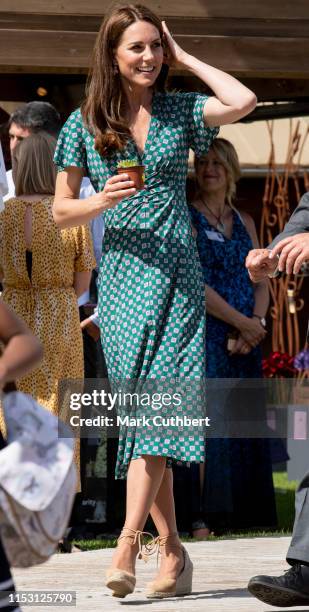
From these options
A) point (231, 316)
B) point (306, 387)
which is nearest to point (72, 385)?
point (231, 316)

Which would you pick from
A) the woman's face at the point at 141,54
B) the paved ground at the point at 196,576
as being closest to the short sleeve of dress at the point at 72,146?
the woman's face at the point at 141,54

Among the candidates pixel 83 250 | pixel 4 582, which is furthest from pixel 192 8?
pixel 4 582

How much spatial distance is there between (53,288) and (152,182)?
1.44 m

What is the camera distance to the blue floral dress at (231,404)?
22.4ft

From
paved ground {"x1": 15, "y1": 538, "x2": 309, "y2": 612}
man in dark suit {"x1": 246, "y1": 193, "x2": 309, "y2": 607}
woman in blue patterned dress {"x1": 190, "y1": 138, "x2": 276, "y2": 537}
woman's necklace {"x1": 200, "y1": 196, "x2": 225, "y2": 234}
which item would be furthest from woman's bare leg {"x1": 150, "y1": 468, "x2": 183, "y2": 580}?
woman's necklace {"x1": 200, "y1": 196, "x2": 225, "y2": 234}

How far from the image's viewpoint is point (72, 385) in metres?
6.17

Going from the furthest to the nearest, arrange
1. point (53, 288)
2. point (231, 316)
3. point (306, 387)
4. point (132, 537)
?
point (306, 387)
point (231, 316)
point (53, 288)
point (132, 537)

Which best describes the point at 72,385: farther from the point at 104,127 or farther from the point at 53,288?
the point at 104,127

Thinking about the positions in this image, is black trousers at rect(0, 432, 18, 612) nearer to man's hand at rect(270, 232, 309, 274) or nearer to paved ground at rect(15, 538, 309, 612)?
man's hand at rect(270, 232, 309, 274)

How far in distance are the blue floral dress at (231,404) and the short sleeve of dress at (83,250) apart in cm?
82

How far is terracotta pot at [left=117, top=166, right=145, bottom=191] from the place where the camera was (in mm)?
4426

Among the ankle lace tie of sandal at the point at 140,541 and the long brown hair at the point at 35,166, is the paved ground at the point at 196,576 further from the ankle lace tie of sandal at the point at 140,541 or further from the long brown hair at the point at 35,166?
the long brown hair at the point at 35,166

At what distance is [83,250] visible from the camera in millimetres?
6113

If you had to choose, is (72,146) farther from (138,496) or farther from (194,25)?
(194,25)
